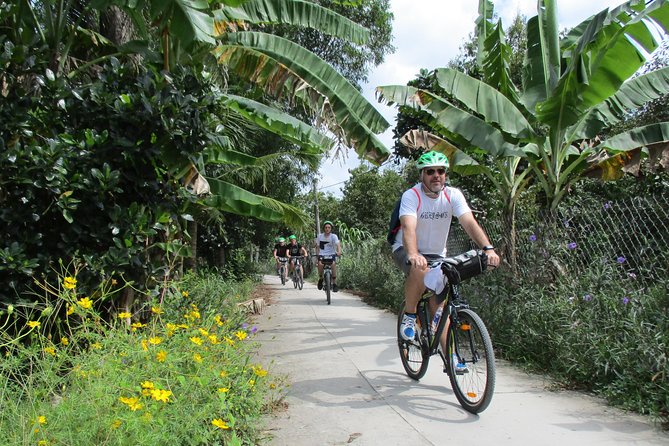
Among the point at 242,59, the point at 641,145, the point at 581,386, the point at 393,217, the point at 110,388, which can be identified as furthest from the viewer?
the point at 242,59

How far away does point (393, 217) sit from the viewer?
471 centimetres

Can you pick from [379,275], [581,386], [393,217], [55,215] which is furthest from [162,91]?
[379,275]

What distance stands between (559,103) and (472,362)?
346cm

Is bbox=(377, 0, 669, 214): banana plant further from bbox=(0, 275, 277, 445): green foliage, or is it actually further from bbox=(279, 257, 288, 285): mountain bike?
bbox=(279, 257, 288, 285): mountain bike

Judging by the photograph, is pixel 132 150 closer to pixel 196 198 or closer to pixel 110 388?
pixel 196 198

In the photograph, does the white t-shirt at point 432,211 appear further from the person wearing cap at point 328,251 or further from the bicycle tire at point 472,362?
the person wearing cap at point 328,251

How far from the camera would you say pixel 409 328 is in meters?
4.57

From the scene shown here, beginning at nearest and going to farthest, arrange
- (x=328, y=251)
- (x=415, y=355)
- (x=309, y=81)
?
(x=415, y=355)
(x=309, y=81)
(x=328, y=251)

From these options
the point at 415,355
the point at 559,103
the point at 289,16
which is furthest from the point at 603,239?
the point at 289,16

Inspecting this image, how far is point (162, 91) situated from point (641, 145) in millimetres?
5590

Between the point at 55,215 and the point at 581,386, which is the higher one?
the point at 55,215

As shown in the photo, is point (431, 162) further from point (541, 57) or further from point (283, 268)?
point (283, 268)

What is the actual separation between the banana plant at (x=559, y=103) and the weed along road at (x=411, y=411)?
9.17 feet

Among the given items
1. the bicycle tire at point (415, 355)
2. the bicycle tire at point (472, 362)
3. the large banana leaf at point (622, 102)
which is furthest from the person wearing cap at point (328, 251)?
the bicycle tire at point (472, 362)
